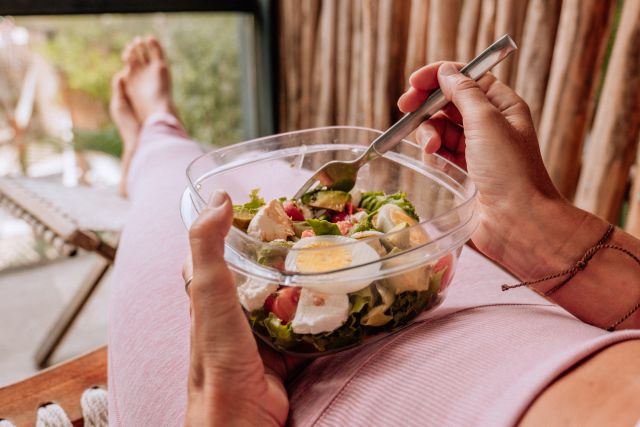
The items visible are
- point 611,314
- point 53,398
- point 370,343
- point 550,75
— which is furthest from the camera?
point 550,75

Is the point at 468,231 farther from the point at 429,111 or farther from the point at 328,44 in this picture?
the point at 328,44

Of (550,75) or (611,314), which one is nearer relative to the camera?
(611,314)

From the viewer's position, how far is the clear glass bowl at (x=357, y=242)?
1.86 feet

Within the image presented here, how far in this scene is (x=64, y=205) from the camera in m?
1.47

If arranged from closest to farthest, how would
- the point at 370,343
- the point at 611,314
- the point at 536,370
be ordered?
the point at 536,370, the point at 370,343, the point at 611,314

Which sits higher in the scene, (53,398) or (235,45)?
(235,45)

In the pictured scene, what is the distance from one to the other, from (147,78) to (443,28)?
1076 millimetres

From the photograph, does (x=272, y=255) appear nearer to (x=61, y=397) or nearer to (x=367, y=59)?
(x=61, y=397)

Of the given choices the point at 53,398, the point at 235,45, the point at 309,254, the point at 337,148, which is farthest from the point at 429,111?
the point at 235,45

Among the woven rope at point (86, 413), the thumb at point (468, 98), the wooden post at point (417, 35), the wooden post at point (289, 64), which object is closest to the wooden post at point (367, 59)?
the wooden post at point (417, 35)

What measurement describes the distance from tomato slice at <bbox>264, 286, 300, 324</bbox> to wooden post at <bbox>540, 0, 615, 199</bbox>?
1120mm

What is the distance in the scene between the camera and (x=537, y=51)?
4.65ft

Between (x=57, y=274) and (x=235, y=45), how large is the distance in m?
1.23

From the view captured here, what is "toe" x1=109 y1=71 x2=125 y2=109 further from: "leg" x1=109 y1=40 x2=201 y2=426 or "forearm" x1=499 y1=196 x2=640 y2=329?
"forearm" x1=499 y1=196 x2=640 y2=329
